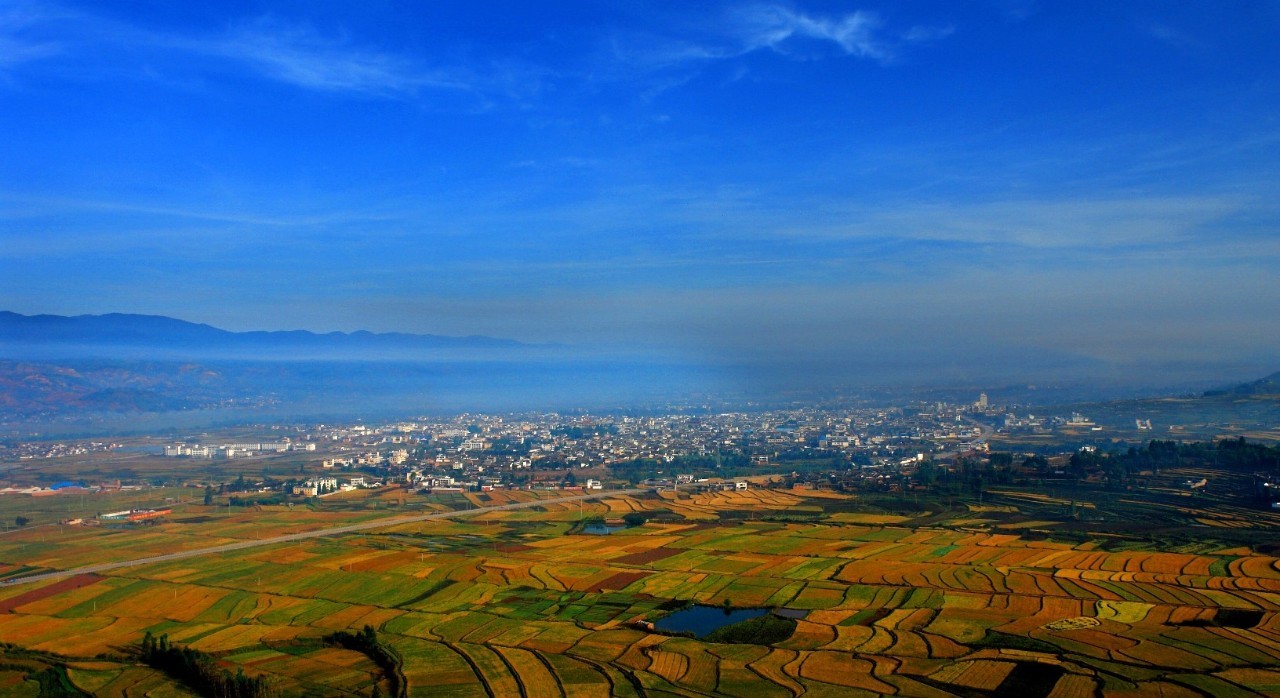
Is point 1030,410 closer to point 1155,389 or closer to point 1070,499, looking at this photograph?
point 1155,389

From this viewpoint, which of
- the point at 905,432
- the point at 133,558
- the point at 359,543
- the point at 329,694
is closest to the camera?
the point at 329,694

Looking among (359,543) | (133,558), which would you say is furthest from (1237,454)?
(133,558)

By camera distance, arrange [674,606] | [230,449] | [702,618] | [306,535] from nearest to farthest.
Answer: [702,618]
[674,606]
[306,535]
[230,449]

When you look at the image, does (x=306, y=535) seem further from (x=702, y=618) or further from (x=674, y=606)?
(x=702, y=618)

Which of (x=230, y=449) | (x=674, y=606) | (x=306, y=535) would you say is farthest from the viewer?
(x=230, y=449)

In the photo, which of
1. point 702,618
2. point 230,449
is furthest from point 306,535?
point 230,449

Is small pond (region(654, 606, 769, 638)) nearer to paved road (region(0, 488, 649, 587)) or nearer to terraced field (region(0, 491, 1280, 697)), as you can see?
terraced field (region(0, 491, 1280, 697))

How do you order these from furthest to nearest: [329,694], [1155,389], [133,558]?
[1155,389] < [133,558] < [329,694]
